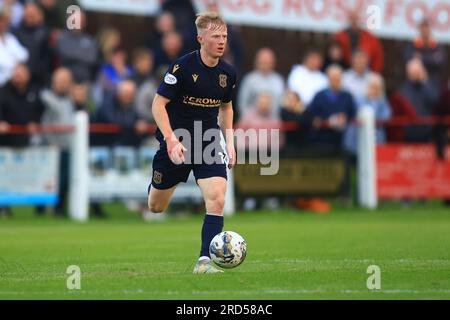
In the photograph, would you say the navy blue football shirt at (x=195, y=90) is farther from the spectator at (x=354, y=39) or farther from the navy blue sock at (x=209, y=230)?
A: the spectator at (x=354, y=39)

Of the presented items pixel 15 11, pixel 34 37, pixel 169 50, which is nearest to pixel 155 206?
pixel 34 37

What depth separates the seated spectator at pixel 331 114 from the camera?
21.1m

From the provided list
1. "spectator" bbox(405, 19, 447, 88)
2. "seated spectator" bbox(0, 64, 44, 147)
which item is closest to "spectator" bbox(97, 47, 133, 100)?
"seated spectator" bbox(0, 64, 44, 147)

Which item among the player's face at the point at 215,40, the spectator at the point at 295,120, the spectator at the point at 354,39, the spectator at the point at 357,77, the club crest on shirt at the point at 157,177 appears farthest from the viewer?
the spectator at the point at 354,39

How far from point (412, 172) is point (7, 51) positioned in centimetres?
830

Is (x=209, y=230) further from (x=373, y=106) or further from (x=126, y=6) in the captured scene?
(x=373, y=106)

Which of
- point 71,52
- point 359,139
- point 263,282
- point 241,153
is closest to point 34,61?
point 71,52

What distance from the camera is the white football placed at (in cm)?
1006

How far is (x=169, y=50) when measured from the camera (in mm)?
20625

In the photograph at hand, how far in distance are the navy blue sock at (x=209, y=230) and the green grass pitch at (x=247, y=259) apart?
11.7 inches

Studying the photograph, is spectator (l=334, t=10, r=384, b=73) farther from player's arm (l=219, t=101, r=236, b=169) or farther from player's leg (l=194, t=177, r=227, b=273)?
player's leg (l=194, t=177, r=227, b=273)

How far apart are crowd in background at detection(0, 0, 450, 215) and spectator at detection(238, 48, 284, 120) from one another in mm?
20

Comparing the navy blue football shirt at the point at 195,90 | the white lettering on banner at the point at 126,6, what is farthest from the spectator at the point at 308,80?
the navy blue football shirt at the point at 195,90
